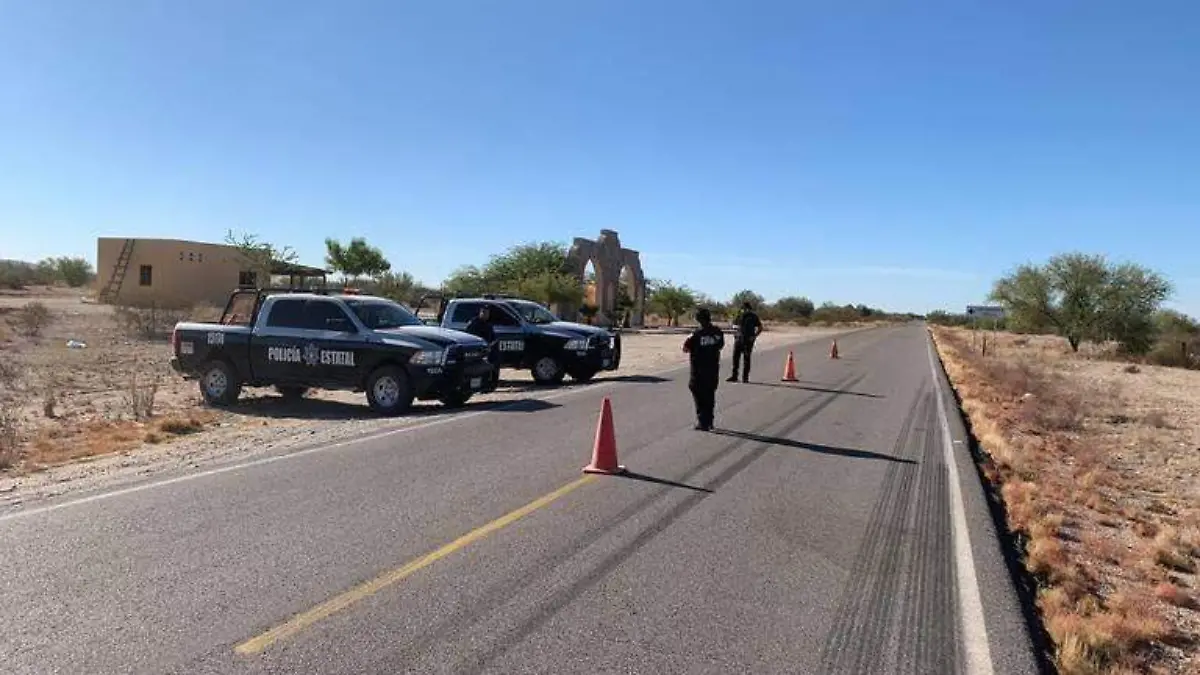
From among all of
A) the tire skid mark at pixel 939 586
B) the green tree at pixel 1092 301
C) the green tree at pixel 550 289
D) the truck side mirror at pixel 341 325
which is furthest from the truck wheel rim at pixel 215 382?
the green tree at pixel 1092 301

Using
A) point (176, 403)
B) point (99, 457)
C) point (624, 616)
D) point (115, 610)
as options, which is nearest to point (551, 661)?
point (624, 616)

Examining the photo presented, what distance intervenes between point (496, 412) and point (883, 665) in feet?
35.9

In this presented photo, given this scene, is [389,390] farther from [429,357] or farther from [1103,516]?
[1103,516]

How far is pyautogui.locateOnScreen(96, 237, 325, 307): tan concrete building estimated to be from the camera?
53.5 m

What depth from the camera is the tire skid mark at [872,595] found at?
4930 mm

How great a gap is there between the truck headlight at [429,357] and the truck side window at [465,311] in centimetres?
687

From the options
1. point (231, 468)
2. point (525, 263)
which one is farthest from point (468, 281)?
point (231, 468)

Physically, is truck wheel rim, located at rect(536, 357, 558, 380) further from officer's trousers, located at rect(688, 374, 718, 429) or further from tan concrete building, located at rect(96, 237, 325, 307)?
tan concrete building, located at rect(96, 237, 325, 307)

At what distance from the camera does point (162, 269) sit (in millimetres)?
54219

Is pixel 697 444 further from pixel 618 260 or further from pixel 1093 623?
pixel 618 260

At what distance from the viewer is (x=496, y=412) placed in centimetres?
→ 1529

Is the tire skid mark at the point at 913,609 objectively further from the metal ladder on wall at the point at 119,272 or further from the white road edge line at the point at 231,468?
the metal ladder on wall at the point at 119,272

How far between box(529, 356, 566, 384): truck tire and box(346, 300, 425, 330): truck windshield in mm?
5364

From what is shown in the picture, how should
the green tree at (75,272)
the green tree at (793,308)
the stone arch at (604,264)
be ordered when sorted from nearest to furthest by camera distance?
the stone arch at (604,264), the green tree at (75,272), the green tree at (793,308)
